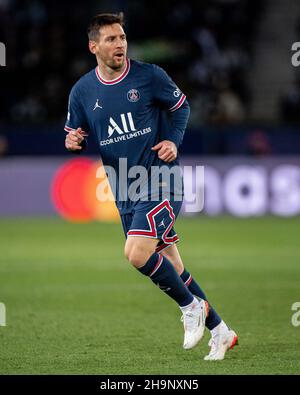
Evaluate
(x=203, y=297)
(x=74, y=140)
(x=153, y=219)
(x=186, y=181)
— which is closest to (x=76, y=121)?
(x=74, y=140)

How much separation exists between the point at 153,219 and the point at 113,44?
123 centimetres

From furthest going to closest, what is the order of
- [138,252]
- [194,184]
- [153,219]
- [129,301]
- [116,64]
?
1. [194,184]
2. [129,301]
3. [116,64]
4. [153,219]
5. [138,252]

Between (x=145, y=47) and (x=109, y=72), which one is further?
(x=145, y=47)

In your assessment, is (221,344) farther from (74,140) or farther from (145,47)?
(145,47)

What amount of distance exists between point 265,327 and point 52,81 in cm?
1328

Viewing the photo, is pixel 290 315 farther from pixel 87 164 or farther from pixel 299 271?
pixel 87 164

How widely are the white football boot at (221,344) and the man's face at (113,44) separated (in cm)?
199

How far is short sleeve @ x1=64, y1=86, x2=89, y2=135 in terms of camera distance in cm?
693

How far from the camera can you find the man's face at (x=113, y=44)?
21.7ft

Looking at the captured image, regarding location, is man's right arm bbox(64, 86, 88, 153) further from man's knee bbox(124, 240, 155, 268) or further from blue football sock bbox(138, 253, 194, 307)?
blue football sock bbox(138, 253, 194, 307)

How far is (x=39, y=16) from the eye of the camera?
21469mm

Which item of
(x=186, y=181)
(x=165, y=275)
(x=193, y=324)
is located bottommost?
(x=186, y=181)

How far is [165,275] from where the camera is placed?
6.51 m
